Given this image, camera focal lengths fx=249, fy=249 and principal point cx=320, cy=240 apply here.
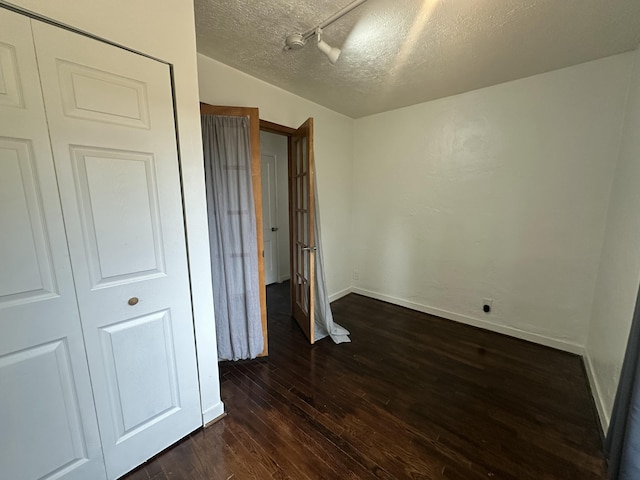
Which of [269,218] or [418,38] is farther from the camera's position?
[269,218]

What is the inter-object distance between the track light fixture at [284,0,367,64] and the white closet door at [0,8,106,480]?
1.29 meters

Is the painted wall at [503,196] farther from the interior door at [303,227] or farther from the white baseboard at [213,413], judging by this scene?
the white baseboard at [213,413]

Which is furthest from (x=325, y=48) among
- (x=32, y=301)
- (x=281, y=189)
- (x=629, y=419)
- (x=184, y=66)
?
(x=281, y=189)

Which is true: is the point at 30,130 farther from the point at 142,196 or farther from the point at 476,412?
the point at 476,412

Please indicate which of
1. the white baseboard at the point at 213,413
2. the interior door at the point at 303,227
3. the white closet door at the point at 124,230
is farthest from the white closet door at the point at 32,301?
the interior door at the point at 303,227

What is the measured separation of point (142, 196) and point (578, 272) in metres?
3.30

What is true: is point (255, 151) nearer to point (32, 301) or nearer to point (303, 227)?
point (303, 227)

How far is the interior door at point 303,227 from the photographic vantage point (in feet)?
7.39

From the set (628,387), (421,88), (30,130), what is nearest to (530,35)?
(421,88)

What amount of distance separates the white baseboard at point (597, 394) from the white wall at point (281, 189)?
Answer: 378 cm

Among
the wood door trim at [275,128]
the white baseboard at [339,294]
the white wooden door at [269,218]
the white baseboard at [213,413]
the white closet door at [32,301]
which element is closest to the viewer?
the white closet door at [32,301]

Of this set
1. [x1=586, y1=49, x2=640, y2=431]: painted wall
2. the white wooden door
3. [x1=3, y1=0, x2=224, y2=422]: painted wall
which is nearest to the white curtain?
[x1=3, y1=0, x2=224, y2=422]: painted wall

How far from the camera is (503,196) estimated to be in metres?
2.46

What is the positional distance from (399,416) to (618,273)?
1.72 meters
